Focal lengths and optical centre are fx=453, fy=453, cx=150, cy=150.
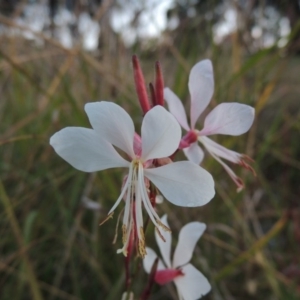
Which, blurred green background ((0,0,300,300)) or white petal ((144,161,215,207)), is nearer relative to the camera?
white petal ((144,161,215,207))

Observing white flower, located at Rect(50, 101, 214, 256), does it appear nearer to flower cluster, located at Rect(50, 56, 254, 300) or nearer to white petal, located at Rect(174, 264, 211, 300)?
flower cluster, located at Rect(50, 56, 254, 300)

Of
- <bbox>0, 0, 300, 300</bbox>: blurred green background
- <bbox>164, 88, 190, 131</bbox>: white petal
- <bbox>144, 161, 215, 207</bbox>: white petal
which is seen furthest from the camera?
<bbox>0, 0, 300, 300</bbox>: blurred green background

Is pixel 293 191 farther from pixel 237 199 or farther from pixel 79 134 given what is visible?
pixel 79 134

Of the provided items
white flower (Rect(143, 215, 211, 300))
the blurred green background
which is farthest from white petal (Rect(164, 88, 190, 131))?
the blurred green background

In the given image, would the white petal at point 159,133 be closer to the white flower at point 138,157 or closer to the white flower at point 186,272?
the white flower at point 138,157

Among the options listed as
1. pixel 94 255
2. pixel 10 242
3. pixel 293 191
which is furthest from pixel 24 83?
pixel 293 191

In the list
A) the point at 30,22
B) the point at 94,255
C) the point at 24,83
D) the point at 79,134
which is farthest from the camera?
the point at 24,83

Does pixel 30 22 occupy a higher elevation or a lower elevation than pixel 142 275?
higher
